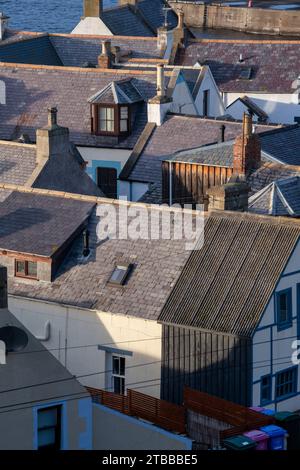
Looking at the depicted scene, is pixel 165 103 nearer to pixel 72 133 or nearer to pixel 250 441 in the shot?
pixel 72 133

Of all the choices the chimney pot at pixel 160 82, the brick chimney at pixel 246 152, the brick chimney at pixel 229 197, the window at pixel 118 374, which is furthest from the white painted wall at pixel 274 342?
the chimney pot at pixel 160 82

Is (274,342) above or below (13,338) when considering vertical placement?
below

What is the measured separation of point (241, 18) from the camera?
153500 millimetres

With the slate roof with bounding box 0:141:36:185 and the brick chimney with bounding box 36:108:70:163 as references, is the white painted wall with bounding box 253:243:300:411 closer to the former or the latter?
the brick chimney with bounding box 36:108:70:163

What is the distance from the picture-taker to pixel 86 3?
9788 centimetres

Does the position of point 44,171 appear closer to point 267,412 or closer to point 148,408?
point 148,408

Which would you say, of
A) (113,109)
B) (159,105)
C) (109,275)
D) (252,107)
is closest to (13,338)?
(109,275)

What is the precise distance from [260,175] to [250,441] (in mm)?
19625

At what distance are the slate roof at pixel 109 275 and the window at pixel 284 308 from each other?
3498 millimetres

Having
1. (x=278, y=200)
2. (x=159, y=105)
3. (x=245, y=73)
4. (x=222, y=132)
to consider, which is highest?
(x=245, y=73)

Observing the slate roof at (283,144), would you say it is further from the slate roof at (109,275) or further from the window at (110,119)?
the slate roof at (109,275)

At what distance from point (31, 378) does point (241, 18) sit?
11520 centimetres

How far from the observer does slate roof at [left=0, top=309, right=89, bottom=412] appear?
4094cm

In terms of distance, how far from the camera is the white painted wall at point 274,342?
4975 cm
